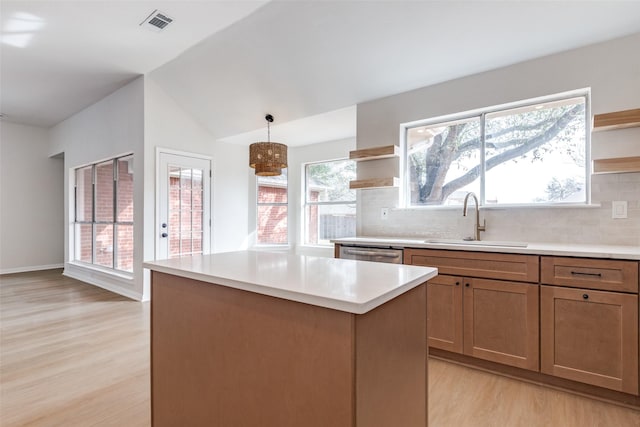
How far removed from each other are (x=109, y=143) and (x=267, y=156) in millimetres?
3334

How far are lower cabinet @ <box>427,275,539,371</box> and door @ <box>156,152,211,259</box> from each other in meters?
3.55

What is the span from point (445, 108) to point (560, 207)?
1.27 metres

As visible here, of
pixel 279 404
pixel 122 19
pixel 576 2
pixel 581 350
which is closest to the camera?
pixel 279 404

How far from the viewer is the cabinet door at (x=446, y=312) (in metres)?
2.38

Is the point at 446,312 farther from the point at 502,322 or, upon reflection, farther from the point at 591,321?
the point at 591,321

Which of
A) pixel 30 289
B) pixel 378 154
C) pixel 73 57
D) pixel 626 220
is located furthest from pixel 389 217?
pixel 30 289

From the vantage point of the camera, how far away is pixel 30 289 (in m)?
4.85

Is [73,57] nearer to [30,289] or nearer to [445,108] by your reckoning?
[30,289]

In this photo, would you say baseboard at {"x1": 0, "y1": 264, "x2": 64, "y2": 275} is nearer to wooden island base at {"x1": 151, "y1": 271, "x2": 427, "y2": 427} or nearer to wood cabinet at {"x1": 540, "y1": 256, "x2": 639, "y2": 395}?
wooden island base at {"x1": 151, "y1": 271, "x2": 427, "y2": 427}

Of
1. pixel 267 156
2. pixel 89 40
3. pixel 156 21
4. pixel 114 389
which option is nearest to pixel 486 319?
pixel 267 156

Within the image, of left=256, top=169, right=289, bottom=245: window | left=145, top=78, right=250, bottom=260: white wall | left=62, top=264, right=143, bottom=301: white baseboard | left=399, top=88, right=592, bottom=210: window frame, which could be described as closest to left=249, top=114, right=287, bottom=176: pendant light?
left=399, top=88, right=592, bottom=210: window frame

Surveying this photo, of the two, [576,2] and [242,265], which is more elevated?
[576,2]

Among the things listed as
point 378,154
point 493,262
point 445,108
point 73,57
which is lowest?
point 493,262

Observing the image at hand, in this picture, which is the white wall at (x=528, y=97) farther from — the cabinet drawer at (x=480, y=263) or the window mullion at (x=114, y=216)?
the window mullion at (x=114, y=216)
